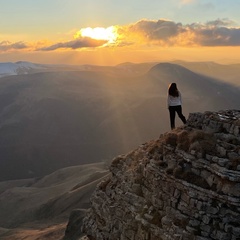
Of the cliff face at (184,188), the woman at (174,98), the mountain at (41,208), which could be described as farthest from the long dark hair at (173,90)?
the mountain at (41,208)

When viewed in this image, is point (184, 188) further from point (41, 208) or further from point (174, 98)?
point (41, 208)

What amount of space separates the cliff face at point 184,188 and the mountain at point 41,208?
4885 cm

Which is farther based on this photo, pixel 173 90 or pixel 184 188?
pixel 173 90

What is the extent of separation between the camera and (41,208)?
116 meters

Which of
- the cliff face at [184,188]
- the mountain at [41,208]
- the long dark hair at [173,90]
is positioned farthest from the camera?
the mountain at [41,208]

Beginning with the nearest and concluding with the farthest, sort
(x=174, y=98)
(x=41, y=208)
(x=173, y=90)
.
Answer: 1. (x=173, y=90)
2. (x=174, y=98)
3. (x=41, y=208)

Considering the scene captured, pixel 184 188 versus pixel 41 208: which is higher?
pixel 184 188

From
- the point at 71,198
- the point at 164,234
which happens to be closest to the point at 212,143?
the point at 164,234

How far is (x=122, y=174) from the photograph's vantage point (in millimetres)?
31312

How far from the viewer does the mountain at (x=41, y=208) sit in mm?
86688

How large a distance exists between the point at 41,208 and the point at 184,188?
99133 mm

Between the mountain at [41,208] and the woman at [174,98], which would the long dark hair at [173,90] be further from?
the mountain at [41,208]

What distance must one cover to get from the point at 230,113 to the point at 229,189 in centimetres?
755

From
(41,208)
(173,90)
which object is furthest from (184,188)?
(41,208)
